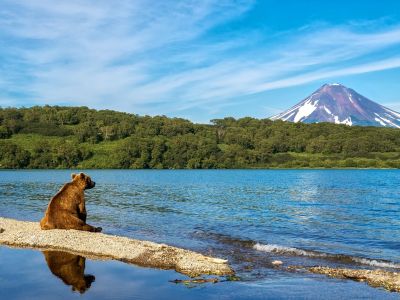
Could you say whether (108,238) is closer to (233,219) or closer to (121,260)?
(121,260)

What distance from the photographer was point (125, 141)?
181 metres

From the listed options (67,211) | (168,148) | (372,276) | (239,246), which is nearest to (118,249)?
(67,211)

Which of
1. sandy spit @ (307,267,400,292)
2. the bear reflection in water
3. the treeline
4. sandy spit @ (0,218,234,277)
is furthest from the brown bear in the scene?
the treeline

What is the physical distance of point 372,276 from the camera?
13398 millimetres

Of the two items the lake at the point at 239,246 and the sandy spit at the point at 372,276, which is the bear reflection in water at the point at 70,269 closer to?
the lake at the point at 239,246

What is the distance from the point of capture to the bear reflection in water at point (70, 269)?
11320 mm

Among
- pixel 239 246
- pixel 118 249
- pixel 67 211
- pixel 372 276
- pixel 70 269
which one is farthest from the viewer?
pixel 239 246

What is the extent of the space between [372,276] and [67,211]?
1249cm

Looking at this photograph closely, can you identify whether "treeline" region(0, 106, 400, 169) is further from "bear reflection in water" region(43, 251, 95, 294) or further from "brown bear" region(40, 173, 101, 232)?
"bear reflection in water" region(43, 251, 95, 294)

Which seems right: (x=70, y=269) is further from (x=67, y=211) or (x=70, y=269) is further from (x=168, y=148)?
(x=168, y=148)

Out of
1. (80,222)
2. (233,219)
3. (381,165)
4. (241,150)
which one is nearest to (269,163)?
(241,150)

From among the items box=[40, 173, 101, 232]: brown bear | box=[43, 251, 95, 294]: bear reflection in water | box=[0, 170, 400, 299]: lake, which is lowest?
box=[0, 170, 400, 299]: lake

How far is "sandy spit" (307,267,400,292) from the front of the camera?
12367 mm

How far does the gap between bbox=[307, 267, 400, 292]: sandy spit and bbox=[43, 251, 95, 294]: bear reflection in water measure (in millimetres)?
6999
